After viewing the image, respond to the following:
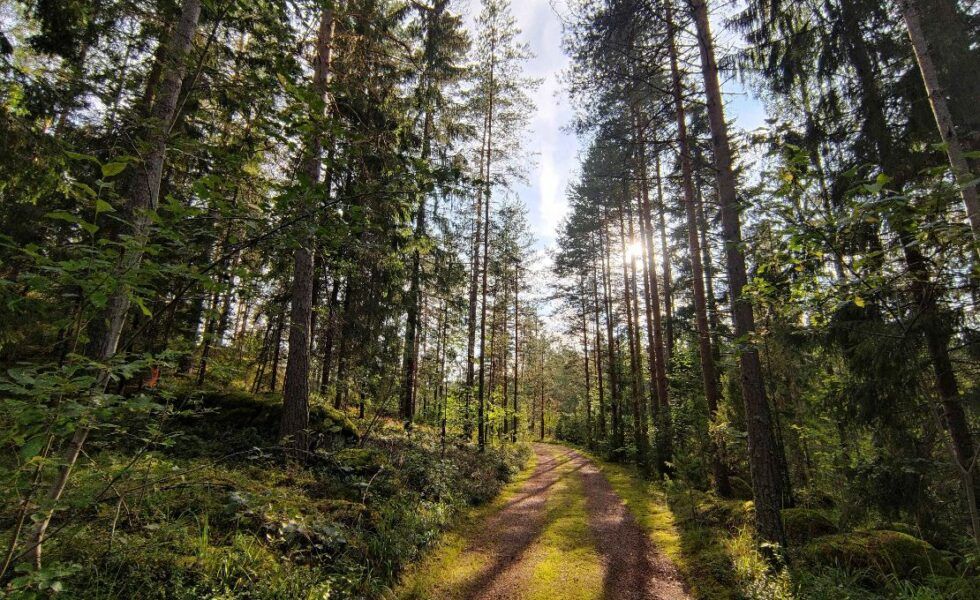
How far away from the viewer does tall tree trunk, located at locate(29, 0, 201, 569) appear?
6.72 feet

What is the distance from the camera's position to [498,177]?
15.6 metres

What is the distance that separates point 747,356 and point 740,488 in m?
5.32

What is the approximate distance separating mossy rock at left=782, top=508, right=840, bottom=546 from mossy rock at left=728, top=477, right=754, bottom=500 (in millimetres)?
2910

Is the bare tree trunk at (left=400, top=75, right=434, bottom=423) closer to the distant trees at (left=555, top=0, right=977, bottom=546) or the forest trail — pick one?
A: the forest trail

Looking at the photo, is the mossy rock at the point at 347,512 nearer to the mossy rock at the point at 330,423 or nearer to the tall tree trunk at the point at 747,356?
the mossy rock at the point at 330,423

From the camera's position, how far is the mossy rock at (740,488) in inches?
363

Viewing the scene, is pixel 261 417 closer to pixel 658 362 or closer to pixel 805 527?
pixel 805 527

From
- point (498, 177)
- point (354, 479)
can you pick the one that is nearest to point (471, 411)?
point (354, 479)

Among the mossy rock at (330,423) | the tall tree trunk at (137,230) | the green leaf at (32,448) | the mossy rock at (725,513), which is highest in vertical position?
the tall tree trunk at (137,230)

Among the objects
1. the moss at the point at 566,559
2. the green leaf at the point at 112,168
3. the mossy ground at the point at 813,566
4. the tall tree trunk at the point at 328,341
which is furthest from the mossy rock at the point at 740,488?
the green leaf at the point at 112,168

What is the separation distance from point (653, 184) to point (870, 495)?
450 inches

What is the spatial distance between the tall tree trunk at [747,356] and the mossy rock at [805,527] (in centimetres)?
63

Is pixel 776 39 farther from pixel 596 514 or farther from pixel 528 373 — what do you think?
pixel 528 373

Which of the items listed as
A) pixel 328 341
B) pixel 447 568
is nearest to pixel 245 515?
pixel 447 568
